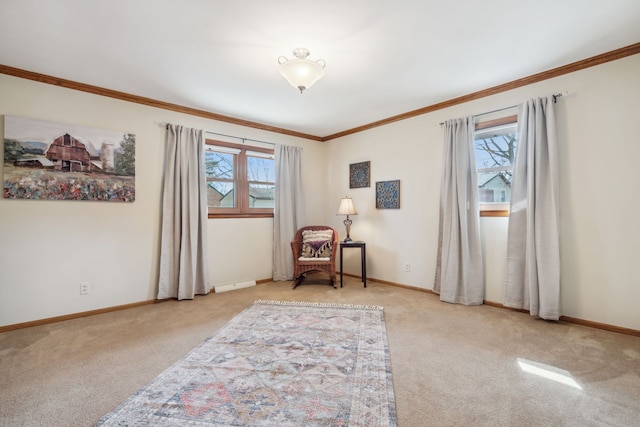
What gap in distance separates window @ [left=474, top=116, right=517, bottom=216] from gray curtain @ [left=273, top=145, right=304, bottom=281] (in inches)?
Result: 108

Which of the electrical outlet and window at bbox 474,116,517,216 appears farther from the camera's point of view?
window at bbox 474,116,517,216

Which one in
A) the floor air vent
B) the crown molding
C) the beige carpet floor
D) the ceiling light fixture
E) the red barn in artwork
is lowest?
the beige carpet floor

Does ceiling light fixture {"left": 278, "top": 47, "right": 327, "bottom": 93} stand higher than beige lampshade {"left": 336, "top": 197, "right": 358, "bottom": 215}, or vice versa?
ceiling light fixture {"left": 278, "top": 47, "right": 327, "bottom": 93}

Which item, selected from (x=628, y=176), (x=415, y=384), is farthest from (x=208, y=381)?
(x=628, y=176)

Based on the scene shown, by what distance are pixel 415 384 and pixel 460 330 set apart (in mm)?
1121

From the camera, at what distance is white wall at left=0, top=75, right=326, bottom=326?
2.88 m

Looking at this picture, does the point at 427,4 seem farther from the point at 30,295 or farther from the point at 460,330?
the point at 30,295

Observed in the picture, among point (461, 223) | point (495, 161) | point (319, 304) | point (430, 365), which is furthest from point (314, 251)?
point (495, 161)

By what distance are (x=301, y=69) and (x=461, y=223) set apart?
253 cm

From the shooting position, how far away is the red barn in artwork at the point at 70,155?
10.0 feet

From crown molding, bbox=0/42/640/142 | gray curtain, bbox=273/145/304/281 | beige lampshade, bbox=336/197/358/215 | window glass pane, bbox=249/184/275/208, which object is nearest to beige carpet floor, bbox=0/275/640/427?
gray curtain, bbox=273/145/304/281

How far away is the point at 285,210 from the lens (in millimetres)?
4840

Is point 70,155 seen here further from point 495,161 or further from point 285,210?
point 495,161

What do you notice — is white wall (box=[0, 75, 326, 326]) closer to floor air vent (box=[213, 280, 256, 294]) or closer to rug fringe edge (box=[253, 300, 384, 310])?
floor air vent (box=[213, 280, 256, 294])
